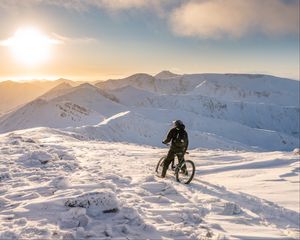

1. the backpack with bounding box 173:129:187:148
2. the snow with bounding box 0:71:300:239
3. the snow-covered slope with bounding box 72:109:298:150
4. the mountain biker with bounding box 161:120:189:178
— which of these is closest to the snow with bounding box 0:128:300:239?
the snow with bounding box 0:71:300:239

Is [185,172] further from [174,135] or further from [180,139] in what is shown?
[174,135]

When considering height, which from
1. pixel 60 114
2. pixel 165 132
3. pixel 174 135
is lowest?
pixel 174 135

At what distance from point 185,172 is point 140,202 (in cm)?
391

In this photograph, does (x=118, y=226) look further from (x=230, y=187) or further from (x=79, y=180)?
(x=230, y=187)

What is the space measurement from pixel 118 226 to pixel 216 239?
2.23 meters

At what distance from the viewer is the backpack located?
13.8 metres

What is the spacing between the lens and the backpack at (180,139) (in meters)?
13.8

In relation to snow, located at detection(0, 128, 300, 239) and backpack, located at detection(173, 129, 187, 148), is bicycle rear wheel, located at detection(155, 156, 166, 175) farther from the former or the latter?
backpack, located at detection(173, 129, 187, 148)

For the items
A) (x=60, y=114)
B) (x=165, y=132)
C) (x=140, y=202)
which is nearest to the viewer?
(x=140, y=202)

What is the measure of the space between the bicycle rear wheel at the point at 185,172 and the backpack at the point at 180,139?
69 cm

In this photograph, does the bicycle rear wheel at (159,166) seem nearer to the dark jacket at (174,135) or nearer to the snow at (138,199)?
the snow at (138,199)

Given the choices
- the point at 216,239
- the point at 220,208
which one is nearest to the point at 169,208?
the point at 220,208

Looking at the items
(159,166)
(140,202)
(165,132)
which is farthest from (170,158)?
(165,132)

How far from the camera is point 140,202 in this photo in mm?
10266
